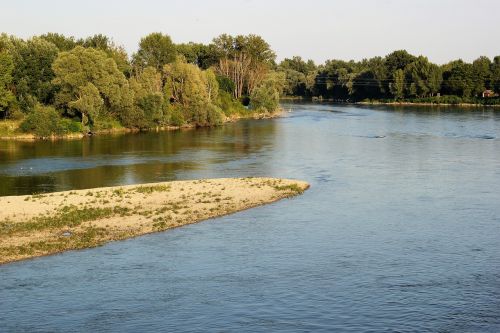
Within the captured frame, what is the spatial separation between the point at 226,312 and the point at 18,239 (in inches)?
603

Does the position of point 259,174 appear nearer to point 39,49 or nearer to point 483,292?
point 483,292

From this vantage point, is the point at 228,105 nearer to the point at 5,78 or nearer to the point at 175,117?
the point at 175,117

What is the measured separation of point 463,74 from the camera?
195m

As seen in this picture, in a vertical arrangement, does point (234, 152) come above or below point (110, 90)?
below

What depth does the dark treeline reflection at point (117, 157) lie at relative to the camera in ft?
A: 189

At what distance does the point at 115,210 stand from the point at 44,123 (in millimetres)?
57265

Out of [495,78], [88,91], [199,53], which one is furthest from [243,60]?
[88,91]

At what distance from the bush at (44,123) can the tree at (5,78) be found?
188 inches

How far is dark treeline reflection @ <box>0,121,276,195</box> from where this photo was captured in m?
57.7

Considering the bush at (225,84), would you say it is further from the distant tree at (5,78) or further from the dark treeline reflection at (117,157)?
the distant tree at (5,78)

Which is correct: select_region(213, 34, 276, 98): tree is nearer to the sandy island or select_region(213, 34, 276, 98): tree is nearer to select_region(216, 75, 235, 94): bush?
select_region(216, 75, 235, 94): bush

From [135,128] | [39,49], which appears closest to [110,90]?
[135,128]

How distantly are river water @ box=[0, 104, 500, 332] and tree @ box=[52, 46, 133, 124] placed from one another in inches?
1301

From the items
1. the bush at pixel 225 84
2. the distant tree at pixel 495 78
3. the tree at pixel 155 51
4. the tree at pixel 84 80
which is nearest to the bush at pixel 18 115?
the tree at pixel 84 80
